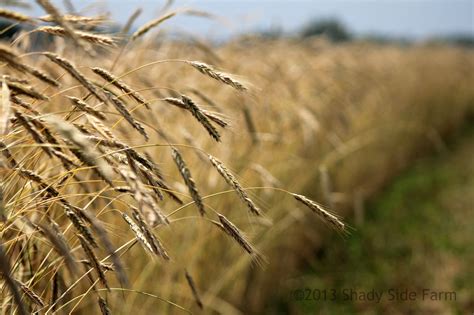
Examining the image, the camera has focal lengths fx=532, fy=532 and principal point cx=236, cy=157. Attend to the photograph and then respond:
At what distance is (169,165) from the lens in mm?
2613

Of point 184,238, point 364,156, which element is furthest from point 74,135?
point 364,156

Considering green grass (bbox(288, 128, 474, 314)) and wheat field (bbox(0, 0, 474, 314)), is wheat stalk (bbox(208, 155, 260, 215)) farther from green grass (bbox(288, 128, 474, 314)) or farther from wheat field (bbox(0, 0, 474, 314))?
green grass (bbox(288, 128, 474, 314))

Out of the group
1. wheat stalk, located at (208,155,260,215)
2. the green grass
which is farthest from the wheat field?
the green grass

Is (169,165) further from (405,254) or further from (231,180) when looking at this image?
(405,254)

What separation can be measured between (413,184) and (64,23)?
581 centimetres

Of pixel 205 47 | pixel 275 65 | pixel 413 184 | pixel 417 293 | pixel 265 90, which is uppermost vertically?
pixel 413 184

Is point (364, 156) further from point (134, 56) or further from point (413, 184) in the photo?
point (134, 56)

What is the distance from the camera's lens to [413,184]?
620 centimetres

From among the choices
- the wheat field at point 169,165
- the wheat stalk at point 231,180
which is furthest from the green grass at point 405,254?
the wheat stalk at point 231,180

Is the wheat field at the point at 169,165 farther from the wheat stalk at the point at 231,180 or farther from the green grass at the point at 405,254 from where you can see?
the green grass at the point at 405,254

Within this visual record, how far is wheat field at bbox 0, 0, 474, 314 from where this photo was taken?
3.48 feet

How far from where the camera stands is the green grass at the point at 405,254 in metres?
3.42

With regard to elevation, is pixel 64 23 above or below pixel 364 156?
below

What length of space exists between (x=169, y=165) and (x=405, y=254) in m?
2.44
